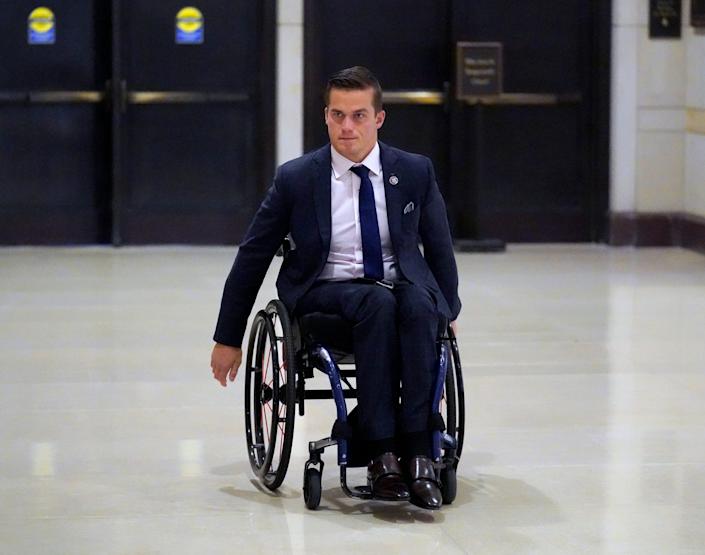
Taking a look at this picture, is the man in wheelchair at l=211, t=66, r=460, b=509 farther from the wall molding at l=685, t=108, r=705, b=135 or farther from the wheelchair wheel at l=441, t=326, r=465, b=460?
the wall molding at l=685, t=108, r=705, b=135

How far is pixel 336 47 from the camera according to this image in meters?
12.7

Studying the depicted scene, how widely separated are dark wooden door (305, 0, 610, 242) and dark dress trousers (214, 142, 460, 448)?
7.26 metres

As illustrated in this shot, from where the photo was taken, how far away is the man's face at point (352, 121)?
532 centimetres

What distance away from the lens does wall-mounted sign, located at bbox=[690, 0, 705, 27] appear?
1216 cm

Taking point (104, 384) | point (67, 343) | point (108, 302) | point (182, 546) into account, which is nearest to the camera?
point (182, 546)

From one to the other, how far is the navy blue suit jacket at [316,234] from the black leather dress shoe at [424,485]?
0.57 m

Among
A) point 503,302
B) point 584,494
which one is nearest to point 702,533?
point 584,494

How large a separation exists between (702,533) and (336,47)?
8267 millimetres

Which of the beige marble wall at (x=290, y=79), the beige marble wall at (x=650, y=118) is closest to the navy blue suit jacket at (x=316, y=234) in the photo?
the beige marble wall at (x=290, y=79)

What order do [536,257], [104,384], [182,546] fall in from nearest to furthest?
1. [182,546]
2. [104,384]
3. [536,257]

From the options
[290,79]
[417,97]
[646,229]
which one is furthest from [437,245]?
[646,229]

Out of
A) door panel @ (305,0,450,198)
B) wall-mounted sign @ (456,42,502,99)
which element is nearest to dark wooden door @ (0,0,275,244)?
door panel @ (305,0,450,198)

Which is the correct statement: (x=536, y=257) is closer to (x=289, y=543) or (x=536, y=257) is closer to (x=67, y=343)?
(x=67, y=343)

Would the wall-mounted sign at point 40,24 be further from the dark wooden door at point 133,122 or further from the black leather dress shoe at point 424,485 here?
the black leather dress shoe at point 424,485
